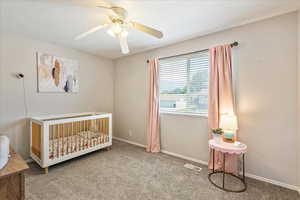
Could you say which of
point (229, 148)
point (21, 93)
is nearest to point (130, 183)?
point (229, 148)

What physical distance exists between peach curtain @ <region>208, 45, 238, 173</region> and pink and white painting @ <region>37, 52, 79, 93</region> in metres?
2.93

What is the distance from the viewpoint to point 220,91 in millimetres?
2223

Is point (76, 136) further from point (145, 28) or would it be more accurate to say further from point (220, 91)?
point (220, 91)

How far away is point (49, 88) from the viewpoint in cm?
280

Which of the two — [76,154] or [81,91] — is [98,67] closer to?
[81,91]

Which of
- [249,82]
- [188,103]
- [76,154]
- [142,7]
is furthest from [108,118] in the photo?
[249,82]

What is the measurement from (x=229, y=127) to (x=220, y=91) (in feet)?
1.93

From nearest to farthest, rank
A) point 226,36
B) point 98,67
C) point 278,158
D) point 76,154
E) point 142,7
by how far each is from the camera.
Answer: point 142,7
point 278,158
point 226,36
point 76,154
point 98,67

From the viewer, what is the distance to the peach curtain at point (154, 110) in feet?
9.93

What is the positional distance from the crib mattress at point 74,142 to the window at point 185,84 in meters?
1.51

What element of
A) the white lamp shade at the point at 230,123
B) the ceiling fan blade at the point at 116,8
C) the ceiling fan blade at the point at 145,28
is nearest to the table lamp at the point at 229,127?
the white lamp shade at the point at 230,123

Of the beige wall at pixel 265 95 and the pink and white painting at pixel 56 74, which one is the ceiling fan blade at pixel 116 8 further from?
the pink and white painting at pixel 56 74

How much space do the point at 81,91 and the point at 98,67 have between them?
2.66ft

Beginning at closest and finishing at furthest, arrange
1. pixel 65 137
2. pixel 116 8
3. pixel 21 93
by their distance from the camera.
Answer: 1. pixel 116 8
2. pixel 21 93
3. pixel 65 137
